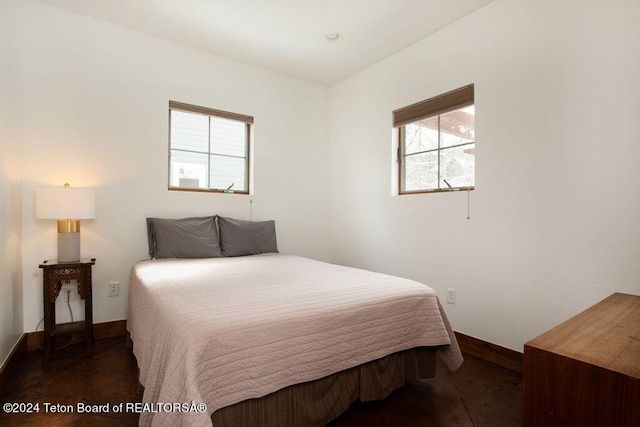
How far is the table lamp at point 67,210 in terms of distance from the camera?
218 cm

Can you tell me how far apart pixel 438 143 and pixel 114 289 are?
9.84 ft

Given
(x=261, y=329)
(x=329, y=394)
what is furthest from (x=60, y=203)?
(x=329, y=394)

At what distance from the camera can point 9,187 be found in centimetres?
208

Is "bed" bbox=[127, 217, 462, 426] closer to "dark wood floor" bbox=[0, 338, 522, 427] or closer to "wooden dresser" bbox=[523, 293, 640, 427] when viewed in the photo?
"dark wood floor" bbox=[0, 338, 522, 427]

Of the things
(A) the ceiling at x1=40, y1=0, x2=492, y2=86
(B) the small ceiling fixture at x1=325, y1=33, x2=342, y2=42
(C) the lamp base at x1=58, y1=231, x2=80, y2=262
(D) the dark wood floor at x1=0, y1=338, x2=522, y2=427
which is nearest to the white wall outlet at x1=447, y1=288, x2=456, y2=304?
(D) the dark wood floor at x1=0, y1=338, x2=522, y2=427

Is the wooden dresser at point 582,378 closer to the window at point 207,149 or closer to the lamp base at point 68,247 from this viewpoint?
the lamp base at point 68,247

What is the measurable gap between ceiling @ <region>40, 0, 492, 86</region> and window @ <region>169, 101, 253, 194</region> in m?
0.63

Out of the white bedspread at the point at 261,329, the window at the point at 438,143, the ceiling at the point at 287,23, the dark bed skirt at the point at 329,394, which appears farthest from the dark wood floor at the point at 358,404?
the ceiling at the point at 287,23

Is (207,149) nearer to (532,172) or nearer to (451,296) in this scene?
(451,296)

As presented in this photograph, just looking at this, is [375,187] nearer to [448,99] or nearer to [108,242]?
[448,99]

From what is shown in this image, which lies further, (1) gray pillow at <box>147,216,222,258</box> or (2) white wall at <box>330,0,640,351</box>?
(1) gray pillow at <box>147,216,222,258</box>

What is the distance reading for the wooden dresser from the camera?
0.74 m

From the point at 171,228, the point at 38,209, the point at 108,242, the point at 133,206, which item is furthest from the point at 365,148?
the point at 38,209

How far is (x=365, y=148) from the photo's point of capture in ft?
11.2
